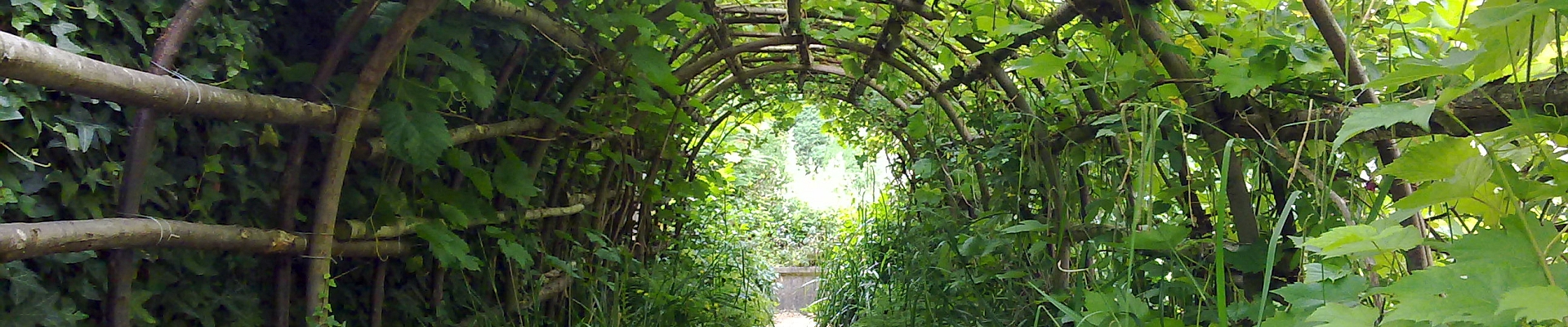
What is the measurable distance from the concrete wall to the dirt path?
9.0 inches

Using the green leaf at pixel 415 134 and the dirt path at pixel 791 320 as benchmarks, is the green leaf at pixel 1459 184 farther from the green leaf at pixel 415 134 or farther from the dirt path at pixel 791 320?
the dirt path at pixel 791 320

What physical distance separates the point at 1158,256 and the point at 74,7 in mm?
1592

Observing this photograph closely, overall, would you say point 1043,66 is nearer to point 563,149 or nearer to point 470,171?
point 470,171

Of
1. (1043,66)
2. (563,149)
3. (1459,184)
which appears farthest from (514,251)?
(1459,184)

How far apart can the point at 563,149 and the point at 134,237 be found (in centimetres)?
127

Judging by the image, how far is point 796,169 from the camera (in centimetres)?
1077

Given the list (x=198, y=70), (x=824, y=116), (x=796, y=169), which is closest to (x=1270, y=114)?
(x=198, y=70)

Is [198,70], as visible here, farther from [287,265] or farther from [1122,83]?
[1122,83]

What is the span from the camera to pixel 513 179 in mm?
1893

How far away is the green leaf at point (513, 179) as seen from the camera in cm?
188

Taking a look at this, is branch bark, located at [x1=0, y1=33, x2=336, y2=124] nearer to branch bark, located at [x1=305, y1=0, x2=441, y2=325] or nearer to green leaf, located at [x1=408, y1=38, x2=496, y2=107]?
A: branch bark, located at [x1=305, y1=0, x2=441, y2=325]

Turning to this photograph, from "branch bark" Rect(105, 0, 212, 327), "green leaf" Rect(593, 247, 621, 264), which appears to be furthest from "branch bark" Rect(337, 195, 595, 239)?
"green leaf" Rect(593, 247, 621, 264)

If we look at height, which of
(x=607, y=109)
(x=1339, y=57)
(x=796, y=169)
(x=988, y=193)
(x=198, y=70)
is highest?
(x=1339, y=57)

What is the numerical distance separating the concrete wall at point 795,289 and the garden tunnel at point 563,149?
443 cm
